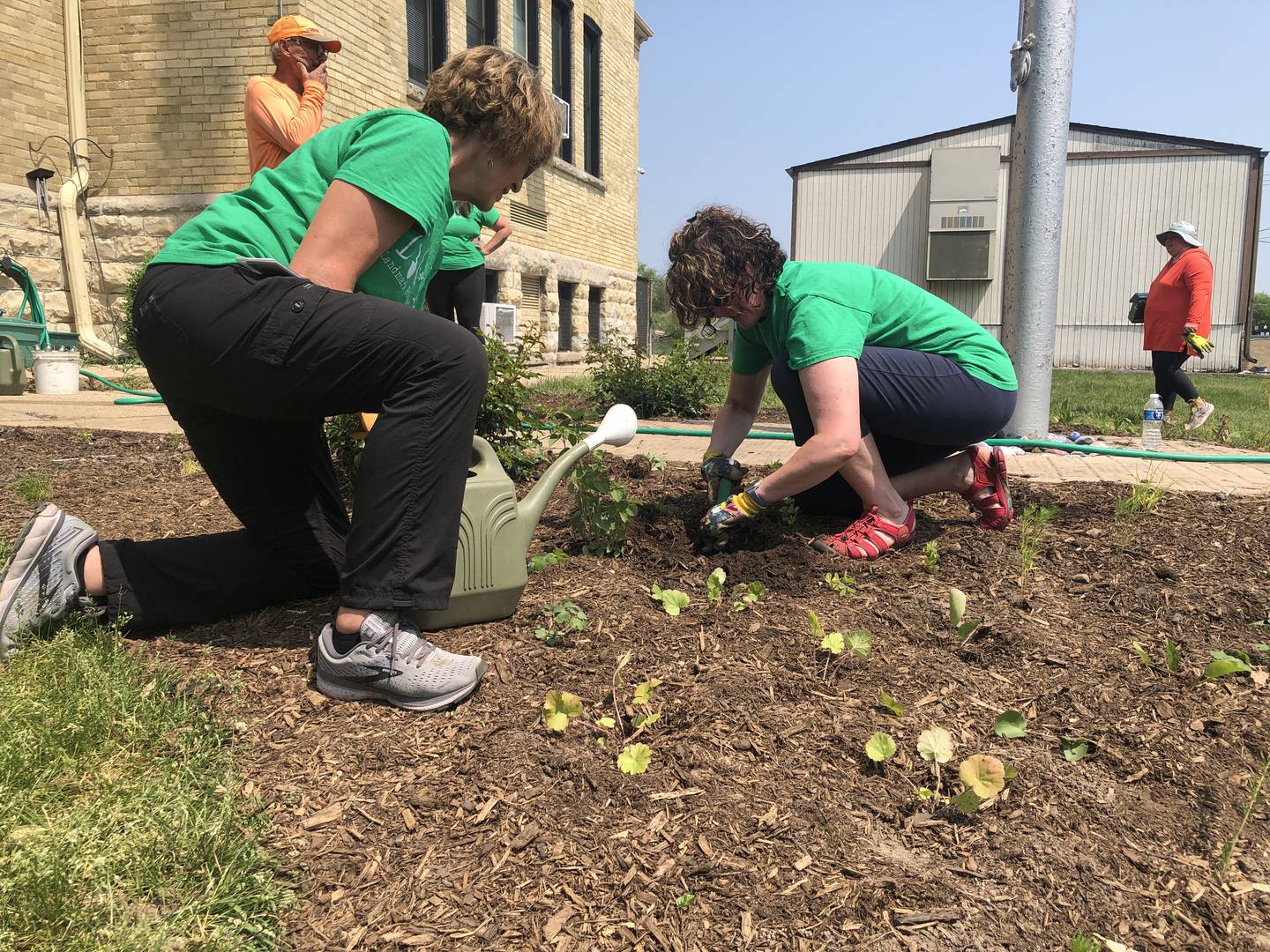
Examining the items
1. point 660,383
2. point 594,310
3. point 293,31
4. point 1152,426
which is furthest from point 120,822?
point 594,310

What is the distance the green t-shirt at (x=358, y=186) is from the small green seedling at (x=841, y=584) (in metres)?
1.38

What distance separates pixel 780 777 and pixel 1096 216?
2408cm

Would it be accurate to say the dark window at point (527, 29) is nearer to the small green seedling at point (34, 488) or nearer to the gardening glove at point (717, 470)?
the small green seedling at point (34, 488)

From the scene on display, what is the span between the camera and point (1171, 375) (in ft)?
23.4

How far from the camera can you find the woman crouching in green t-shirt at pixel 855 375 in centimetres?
259

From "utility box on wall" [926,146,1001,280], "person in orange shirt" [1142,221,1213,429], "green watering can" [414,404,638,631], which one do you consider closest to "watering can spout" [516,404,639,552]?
"green watering can" [414,404,638,631]

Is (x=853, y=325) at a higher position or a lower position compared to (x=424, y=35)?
lower

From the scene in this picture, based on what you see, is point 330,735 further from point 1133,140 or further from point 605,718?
point 1133,140

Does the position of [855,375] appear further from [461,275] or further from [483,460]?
[461,275]

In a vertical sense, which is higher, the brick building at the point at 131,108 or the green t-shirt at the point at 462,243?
the brick building at the point at 131,108

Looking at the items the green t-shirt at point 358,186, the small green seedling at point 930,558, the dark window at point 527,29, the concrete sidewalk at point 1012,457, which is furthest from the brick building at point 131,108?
the small green seedling at point 930,558

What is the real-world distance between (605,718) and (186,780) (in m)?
0.76

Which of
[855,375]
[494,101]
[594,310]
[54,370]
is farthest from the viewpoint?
[594,310]

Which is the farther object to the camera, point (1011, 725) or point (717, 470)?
point (717, 470)
